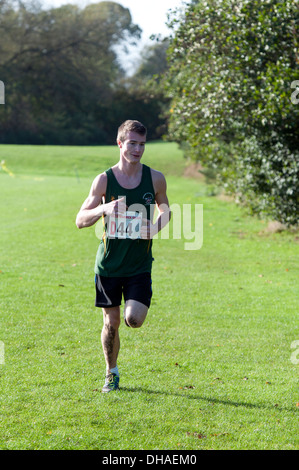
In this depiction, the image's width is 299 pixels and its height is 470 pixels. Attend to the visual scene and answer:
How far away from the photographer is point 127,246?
5.52 m

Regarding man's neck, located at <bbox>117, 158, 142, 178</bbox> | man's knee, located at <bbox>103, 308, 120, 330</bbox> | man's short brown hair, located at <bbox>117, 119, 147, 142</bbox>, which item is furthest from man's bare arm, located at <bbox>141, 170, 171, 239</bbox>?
man's knee, located at <bbox>103, 308, 120, 330</bbox>

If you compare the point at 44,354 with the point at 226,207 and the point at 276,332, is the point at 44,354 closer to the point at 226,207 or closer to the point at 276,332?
the point at 276,332

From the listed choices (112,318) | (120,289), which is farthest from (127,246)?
(112,318)

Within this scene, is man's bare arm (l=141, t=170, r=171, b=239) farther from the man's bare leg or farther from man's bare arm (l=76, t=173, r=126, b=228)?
the man's bare leg

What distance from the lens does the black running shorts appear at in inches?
219

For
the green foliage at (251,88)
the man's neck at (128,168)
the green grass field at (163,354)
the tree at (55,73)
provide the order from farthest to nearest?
the tree at (55,73) → the green foliage at (251,88) → the man's neck at (128,168) → the green grass field at (163,354)

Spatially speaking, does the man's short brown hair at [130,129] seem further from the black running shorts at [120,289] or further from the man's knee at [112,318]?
the man's knee at [112,318]

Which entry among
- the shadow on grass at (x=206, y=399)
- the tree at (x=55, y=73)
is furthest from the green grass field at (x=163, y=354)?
the tree at (x=55, y=73)

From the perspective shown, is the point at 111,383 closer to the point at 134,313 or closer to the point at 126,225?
the point at 134,313

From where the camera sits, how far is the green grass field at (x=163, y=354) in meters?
4.84

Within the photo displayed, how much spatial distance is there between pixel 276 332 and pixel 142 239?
3.19 m

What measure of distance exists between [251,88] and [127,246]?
30.4 ft

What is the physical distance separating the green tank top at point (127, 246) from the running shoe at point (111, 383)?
976 mm

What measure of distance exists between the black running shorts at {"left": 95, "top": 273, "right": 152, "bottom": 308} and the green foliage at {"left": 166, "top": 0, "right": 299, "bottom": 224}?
8.44 metres
